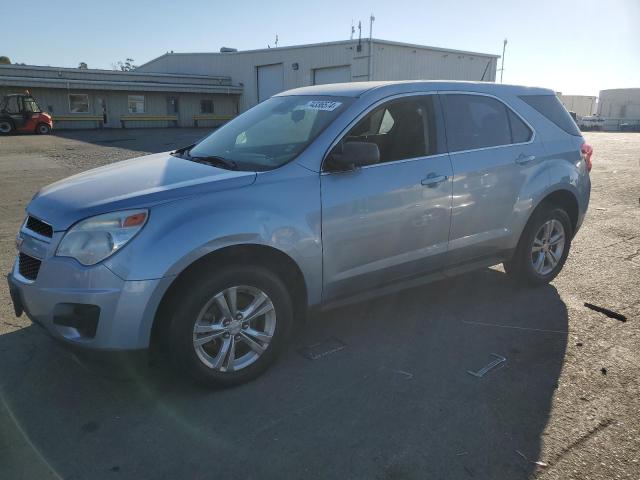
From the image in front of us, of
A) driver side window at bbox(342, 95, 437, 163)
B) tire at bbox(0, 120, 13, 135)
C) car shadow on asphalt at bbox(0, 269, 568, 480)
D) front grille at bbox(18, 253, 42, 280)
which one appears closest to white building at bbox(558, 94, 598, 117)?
tire at bbox(0, 120, 13, 135)

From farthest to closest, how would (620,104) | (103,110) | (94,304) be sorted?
(620,104) < (103,110) < (94,304)

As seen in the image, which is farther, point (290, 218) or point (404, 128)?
point (404, 128)

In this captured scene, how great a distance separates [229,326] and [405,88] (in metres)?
2.29

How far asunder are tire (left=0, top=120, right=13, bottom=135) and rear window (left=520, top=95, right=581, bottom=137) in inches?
1181

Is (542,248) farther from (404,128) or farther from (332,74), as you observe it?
(332,74)

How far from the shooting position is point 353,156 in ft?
11.4

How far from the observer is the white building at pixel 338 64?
30848mm

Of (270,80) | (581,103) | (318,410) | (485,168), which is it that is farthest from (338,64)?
(581,103)

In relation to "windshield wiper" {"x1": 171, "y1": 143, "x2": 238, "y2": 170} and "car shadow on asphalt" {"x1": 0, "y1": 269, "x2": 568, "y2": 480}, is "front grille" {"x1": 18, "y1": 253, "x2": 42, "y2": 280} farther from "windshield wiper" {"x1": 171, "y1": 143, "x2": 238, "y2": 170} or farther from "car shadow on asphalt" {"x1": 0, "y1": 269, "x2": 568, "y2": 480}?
"windshield wiper" {"x1": 171, "y1": 143, "x2": 238, "y2": 170}

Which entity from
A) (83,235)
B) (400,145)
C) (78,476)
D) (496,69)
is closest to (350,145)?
(400,145)

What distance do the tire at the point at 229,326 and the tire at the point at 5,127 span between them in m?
30.1

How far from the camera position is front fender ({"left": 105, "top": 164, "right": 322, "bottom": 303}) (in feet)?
9.40

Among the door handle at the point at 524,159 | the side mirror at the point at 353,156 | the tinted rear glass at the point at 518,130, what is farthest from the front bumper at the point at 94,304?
the tinted rear glass at the point at 518,130

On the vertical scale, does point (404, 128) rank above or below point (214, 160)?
above
